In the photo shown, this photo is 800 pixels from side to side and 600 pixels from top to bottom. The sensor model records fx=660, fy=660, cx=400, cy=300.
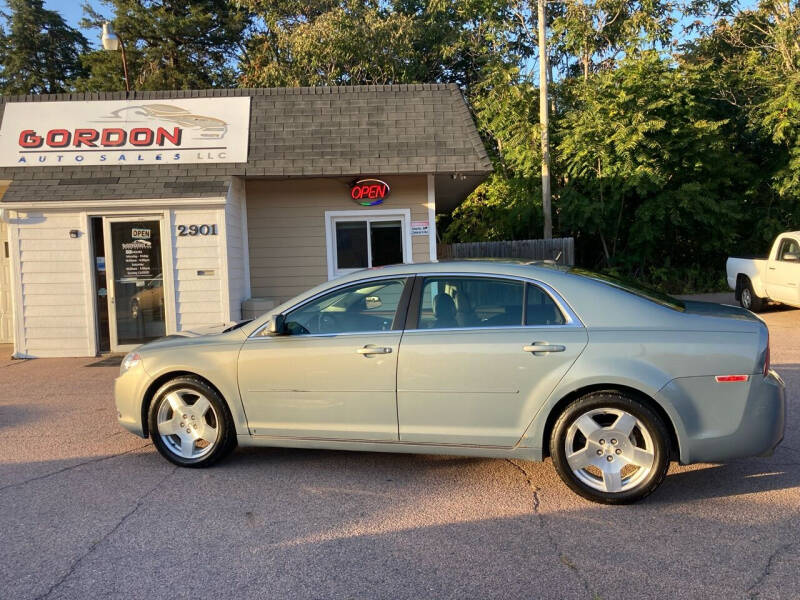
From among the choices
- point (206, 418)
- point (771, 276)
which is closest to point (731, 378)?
point (206, 418)

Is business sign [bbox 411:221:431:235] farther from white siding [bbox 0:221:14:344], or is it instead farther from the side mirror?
white siding [bbox 0:221:14:344]

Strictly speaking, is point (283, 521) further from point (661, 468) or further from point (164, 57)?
point (164, 57)

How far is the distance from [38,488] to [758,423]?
4958 millimetres

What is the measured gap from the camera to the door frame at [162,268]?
10695 millimetres

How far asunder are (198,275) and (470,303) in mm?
7178

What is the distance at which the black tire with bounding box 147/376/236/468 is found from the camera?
5023mm

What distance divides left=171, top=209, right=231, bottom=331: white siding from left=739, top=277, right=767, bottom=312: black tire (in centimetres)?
1071

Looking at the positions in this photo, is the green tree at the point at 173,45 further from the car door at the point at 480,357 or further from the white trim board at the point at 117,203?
the car door at the point at 480,357

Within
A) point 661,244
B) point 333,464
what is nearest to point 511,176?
point 661,244

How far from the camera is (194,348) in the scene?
16.7 feet

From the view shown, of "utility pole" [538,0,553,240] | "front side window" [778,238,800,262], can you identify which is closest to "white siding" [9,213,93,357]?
"utility pole" [538,0,553,240]

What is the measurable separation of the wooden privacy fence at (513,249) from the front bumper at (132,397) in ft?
36.5

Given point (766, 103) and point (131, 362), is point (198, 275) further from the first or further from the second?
point (766, 103)

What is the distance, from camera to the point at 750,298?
14109mm
